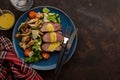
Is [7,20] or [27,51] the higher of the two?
[7,20]

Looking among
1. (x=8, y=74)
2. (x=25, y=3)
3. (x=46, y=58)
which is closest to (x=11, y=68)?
(x=8, y=74)

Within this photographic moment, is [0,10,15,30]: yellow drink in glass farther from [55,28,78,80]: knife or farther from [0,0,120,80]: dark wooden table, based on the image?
[55,28,78,80]: knife

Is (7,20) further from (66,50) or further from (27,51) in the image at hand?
(66,50)

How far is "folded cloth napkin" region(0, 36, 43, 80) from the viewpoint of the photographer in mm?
1169

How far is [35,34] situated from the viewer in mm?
1192

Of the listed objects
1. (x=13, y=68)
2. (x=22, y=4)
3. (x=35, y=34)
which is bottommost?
(x=13, y=68)

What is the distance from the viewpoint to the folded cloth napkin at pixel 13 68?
46.0 inches

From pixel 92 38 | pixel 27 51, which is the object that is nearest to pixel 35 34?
pixel 27 51

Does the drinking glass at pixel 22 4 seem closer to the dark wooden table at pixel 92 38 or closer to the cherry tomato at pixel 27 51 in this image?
the dark wooden table at pixel 92 38

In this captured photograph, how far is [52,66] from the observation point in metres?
1.22

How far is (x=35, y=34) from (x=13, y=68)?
15 cm

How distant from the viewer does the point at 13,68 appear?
1.17m

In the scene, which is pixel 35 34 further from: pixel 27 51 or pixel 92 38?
pixel 92 38

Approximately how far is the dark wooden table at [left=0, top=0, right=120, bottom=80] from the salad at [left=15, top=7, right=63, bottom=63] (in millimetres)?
61
